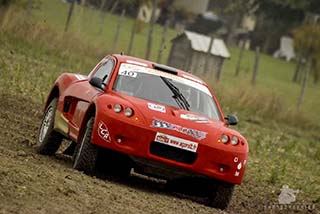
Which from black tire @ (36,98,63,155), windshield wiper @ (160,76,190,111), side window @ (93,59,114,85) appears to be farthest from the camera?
black tire @ (36,98,63,155)

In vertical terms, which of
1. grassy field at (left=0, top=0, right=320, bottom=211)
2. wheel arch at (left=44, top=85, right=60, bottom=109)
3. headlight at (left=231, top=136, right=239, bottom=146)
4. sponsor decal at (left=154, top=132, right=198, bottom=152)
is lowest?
grassy field at (left=0, top=0, right=320, bottom=211)

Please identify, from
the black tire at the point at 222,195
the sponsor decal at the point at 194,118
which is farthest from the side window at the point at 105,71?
the black tire at the point at 222,195

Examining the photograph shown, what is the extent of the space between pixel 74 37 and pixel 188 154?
729 inches

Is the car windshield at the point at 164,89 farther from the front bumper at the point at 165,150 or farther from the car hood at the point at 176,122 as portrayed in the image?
the front bumper at the point at 165,150

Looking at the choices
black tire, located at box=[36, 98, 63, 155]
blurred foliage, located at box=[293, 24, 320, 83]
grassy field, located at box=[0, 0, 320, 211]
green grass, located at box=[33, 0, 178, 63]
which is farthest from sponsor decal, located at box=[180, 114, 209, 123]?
blurred foliage, located at box=[293, 24, 320, 83]

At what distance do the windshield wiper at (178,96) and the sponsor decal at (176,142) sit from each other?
1.08 meters

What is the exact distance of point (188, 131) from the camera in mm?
10734

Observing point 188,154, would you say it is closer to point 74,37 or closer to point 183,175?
point 183,175

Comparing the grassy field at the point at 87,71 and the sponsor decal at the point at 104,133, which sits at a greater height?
the sponsor decal at the point at 104,133

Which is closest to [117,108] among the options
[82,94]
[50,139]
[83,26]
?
[82,94]

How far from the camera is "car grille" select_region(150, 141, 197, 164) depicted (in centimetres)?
1067

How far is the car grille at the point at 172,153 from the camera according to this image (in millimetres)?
10670

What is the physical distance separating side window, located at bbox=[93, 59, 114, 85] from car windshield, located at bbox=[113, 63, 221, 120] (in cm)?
16

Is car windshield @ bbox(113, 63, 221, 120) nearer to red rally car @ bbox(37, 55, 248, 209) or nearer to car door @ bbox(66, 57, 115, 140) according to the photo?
red rally car @ bbox(37, 55, 248, 209)
